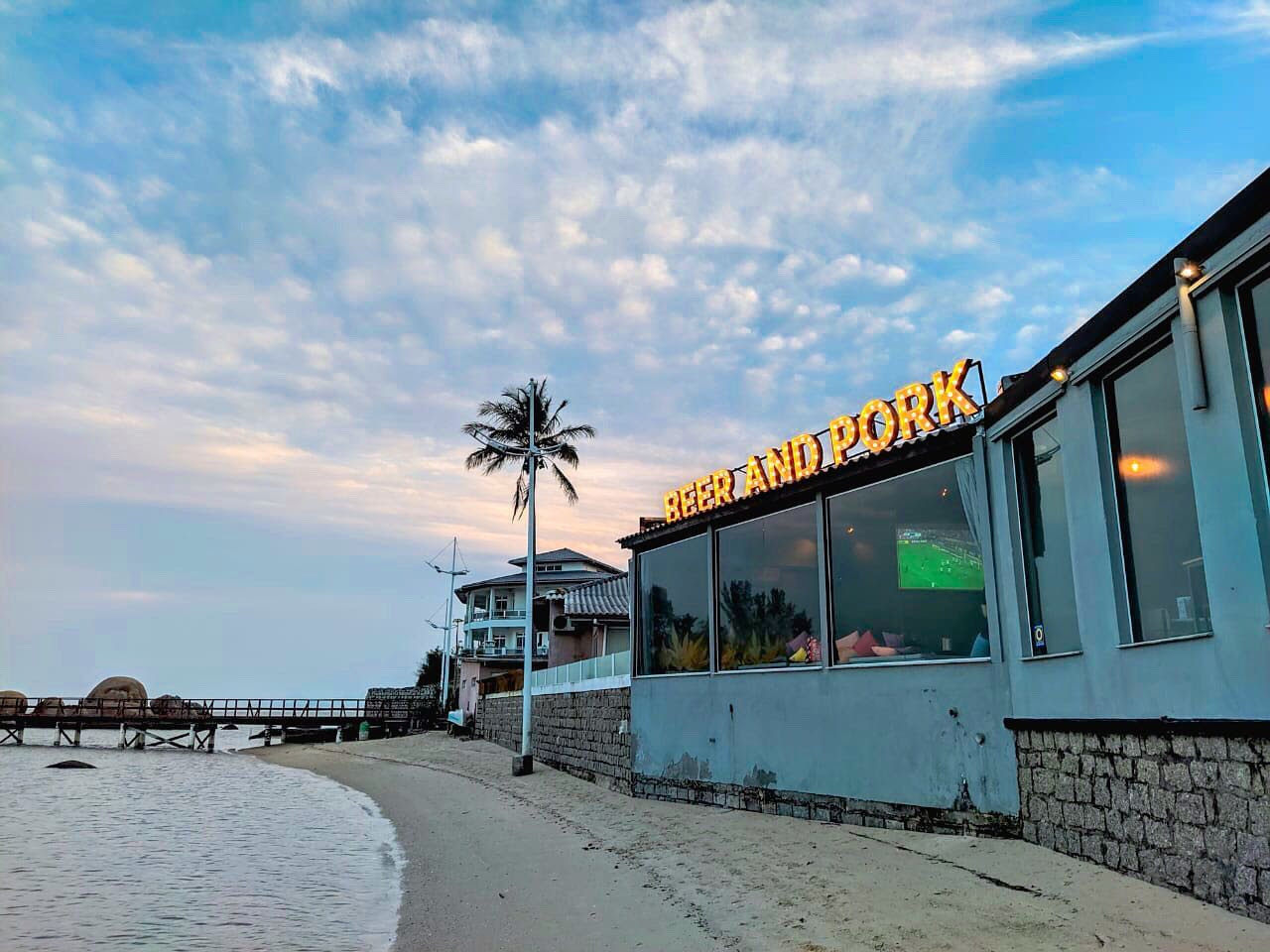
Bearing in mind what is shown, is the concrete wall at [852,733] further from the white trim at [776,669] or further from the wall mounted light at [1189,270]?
the wall mounted light at [1189,270]

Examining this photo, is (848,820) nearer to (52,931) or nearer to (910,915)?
(910,915)

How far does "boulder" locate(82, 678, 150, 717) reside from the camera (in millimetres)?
64500

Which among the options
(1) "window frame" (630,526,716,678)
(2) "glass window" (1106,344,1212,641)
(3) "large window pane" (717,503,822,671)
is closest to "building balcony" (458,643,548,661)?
(1) "window frame" (630,526,716,678)

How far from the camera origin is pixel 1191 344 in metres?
7.11

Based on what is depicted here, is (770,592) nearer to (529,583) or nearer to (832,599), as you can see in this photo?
(832,599)

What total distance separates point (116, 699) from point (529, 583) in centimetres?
5423

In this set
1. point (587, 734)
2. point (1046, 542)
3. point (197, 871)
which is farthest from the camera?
point (587, 734)

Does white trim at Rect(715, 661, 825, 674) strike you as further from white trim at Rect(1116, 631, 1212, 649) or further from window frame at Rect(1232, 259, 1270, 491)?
window frame at Rect(1232, 259, 1270, 491)

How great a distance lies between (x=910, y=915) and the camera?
8.02 metres

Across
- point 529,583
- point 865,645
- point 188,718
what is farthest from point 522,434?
point 188,718

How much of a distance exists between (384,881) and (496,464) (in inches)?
837

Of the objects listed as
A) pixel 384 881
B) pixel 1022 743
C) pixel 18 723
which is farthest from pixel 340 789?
pixel 18 723

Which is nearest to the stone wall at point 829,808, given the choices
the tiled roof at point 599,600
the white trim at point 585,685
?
the white trim at point 585,685

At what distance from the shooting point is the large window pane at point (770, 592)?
13.9 m
